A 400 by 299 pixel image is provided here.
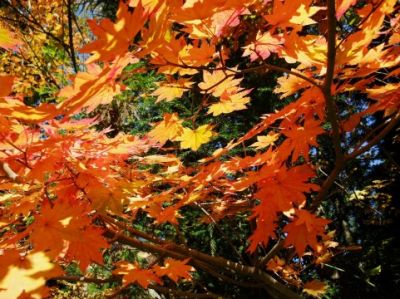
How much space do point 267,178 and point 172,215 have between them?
58 centimetres

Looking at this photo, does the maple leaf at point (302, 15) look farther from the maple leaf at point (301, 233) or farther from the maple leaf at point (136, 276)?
the maple leaf at point (136, 276)

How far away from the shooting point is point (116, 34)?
1065 millimetres

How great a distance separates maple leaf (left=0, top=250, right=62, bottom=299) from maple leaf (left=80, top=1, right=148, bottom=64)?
1.99 feet

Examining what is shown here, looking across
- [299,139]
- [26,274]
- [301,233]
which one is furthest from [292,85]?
[26,274]

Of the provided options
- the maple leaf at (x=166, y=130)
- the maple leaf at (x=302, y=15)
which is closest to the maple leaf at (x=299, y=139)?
the maple leaf at (x=302, y=15)

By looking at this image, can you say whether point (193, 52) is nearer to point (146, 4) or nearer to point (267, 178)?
point (146, 4)

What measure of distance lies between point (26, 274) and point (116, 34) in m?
0.72

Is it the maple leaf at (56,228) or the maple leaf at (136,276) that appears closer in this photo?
the maple leaf at (56,228)

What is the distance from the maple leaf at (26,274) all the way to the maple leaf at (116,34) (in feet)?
1.99

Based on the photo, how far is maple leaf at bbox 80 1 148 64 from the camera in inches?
41.6

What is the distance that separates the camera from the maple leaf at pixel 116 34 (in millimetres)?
1058

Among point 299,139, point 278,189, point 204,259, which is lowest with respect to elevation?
point 204,259

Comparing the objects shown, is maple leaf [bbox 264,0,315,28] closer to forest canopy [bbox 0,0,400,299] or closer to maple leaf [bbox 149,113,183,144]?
forest canopy [bbox 0,0,400,299]

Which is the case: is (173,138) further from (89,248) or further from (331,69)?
(331,69)
